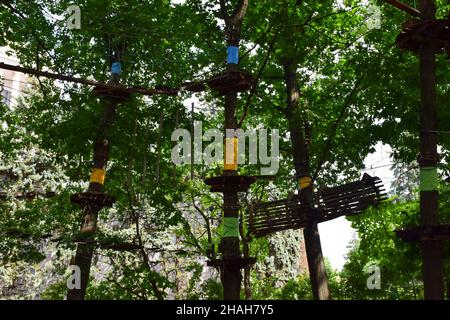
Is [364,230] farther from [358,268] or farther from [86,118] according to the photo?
[86,118]

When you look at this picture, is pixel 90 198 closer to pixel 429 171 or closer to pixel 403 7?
pixel 429 171

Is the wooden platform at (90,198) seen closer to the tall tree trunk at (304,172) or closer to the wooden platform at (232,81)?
the wooden platform at (232,81)

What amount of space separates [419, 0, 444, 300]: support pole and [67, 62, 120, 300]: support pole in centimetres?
735

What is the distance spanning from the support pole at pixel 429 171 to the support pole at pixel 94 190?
735 cm

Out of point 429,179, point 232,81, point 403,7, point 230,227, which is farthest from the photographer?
point 232,81

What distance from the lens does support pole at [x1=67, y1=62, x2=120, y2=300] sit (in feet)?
39.9

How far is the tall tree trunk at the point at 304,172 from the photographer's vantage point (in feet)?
44.6

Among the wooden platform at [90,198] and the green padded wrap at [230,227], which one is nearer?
the green padded wrap at [230,227]

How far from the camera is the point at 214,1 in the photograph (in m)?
15.3

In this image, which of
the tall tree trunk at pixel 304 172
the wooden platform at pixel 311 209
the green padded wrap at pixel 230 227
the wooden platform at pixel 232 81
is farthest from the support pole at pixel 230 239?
the tall tree trunk at pixel 304 172

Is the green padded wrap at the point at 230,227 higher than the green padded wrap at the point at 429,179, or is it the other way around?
the green padded wrap at the point at 429,179

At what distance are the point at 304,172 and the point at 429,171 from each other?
5.90 m

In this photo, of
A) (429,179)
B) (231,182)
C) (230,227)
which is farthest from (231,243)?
(429,179)

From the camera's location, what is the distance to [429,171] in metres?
9.30
